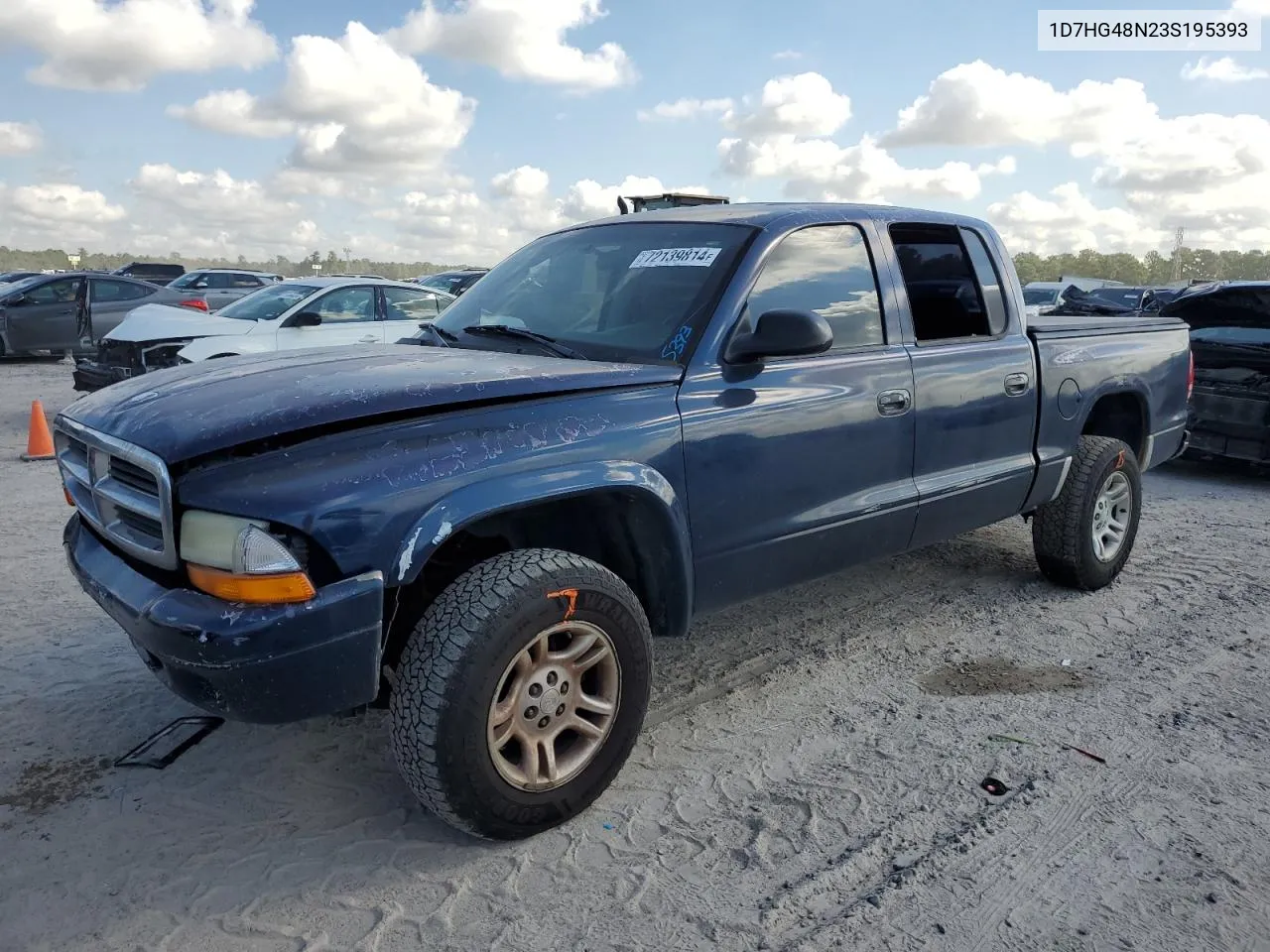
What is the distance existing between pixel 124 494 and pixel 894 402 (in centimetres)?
266

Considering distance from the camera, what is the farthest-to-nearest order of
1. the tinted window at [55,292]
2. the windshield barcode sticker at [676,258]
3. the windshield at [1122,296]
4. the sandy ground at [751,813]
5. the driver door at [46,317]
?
the windshield at [1122,296]
the tinted window at [55,292]
the driver door at [46,317]
the windshield barcode sticker at [676,258]
the sandy ground at [751,813]

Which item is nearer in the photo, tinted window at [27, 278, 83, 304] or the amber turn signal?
the amber turn signal

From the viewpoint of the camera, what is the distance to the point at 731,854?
8.69 ft

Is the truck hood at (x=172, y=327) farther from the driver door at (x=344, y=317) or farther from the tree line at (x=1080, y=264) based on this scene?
the tree line at (x=1080, y=264)

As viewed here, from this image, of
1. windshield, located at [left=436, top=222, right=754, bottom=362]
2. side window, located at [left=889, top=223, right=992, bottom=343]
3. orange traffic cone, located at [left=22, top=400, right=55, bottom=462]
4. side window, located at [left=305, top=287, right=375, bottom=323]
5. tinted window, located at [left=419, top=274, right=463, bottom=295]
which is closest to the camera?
windshield, located at [left=436, top=222, right=754, bottom=362]

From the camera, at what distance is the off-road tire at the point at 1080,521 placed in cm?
464

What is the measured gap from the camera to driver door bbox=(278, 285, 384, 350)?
9977mm

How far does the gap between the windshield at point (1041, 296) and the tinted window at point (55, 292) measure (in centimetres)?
1990

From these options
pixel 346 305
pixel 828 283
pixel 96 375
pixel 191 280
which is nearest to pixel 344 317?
pixel 346 305

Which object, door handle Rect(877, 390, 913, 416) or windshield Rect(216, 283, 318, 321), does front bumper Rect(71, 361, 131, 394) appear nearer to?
windshield Rect(216, 283, 318, 321)

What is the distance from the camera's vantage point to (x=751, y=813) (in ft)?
9.37

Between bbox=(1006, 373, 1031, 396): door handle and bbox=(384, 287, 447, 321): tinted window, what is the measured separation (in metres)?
7.60

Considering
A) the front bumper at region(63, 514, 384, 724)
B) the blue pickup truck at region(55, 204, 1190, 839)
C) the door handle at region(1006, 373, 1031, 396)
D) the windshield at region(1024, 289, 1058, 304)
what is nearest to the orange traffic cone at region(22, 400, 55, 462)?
the blue pickup truck at region(55, 204, 1190, 839)

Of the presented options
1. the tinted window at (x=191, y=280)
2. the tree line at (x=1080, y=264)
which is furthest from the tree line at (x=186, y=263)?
the tinted window at (x=191, y=280)
